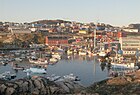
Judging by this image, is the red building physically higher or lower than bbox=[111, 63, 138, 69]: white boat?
lower

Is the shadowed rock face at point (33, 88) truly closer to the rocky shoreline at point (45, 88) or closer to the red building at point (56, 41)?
A: the rocky shoreline at point (45, 88)

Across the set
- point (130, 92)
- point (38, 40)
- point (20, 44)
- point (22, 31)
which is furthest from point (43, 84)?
point (22, 31)

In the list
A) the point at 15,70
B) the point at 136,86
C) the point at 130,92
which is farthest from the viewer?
the point at 15,70

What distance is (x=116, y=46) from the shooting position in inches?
864

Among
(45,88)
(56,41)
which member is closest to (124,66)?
(45,88)

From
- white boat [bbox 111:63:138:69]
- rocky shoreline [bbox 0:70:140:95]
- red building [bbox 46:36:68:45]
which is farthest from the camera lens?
red building [bbox 46:36:68:45]

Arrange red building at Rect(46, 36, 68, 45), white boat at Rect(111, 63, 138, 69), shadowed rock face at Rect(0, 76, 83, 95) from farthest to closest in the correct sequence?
1. red building at Rect(46, 36, 68, 45)
2. white boat at Rect(111, 63, 138, 69)
3. shadowed rock face at Rect(0, 76, 83, 95)

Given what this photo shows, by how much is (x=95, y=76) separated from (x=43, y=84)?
6900 mm

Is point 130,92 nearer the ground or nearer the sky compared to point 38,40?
nearer the sky

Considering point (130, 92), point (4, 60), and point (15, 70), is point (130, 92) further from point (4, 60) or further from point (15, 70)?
point (4, 60)

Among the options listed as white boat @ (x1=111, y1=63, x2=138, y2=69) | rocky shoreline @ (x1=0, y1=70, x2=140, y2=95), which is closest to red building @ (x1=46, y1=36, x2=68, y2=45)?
white boat @ (x1=111, y1=63, x2=138, y2=69)

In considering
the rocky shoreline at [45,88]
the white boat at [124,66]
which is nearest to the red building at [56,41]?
the white boat at [124,66]

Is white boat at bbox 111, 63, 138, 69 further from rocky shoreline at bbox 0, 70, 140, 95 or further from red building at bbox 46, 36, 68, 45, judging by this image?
red building at bbox 46, 36, 68, 45

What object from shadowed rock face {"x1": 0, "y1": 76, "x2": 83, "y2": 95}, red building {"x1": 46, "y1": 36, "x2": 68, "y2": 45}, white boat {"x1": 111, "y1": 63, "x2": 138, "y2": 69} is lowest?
red building {"x1": 46, "y1": 36, "x2": 68, "y2": 45}
